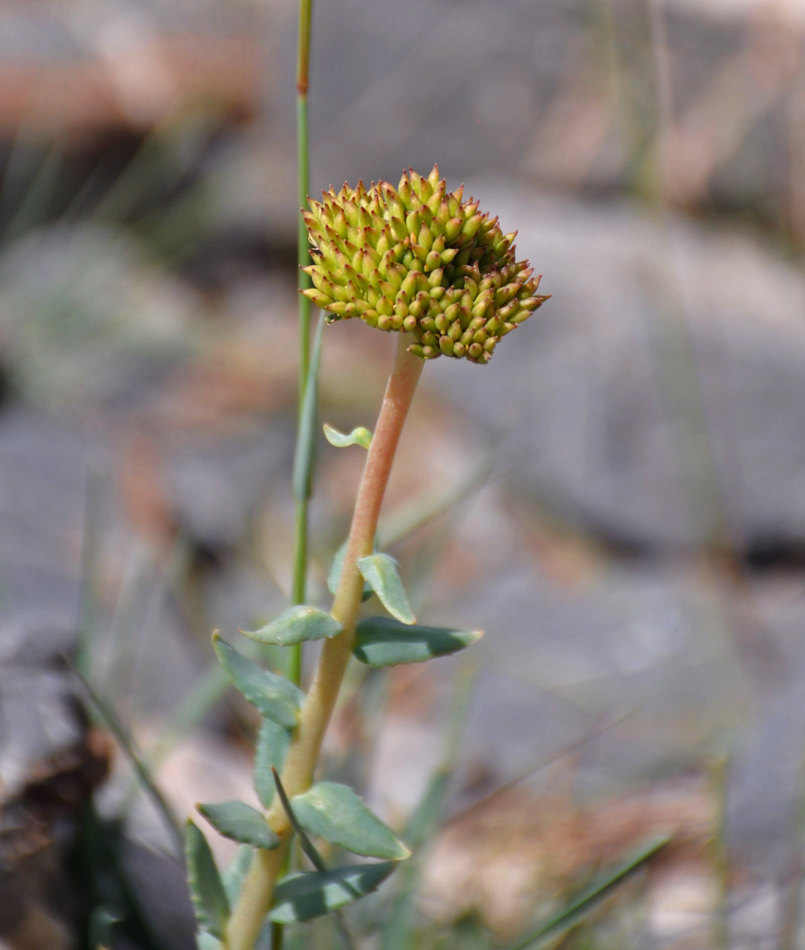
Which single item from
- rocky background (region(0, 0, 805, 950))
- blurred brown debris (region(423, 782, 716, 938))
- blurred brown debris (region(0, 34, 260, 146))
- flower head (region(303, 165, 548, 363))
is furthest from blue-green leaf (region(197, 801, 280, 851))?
blurred brown debris (region(0, 34, 260, 146))

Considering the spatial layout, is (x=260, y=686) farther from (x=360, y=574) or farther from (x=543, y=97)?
(x=543, y=97)

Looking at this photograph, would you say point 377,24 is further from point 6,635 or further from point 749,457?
point 6,635

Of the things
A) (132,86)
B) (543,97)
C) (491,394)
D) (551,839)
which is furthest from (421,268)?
(132,86)

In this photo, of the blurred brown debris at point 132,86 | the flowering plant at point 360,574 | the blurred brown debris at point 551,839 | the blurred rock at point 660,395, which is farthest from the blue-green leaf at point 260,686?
the blurred brown debris at point 132,86

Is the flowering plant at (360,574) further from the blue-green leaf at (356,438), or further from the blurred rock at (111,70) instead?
the blurred rock at (111,70)

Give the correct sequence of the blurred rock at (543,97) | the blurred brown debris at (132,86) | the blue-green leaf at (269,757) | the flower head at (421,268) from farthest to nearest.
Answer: the blurred brown debris at (132,86) < the blurred rock at (543,97) < the blue-green leaf at (269,757) < the flower head at (421,268)

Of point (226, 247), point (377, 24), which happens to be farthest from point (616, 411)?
point (226, 247)
